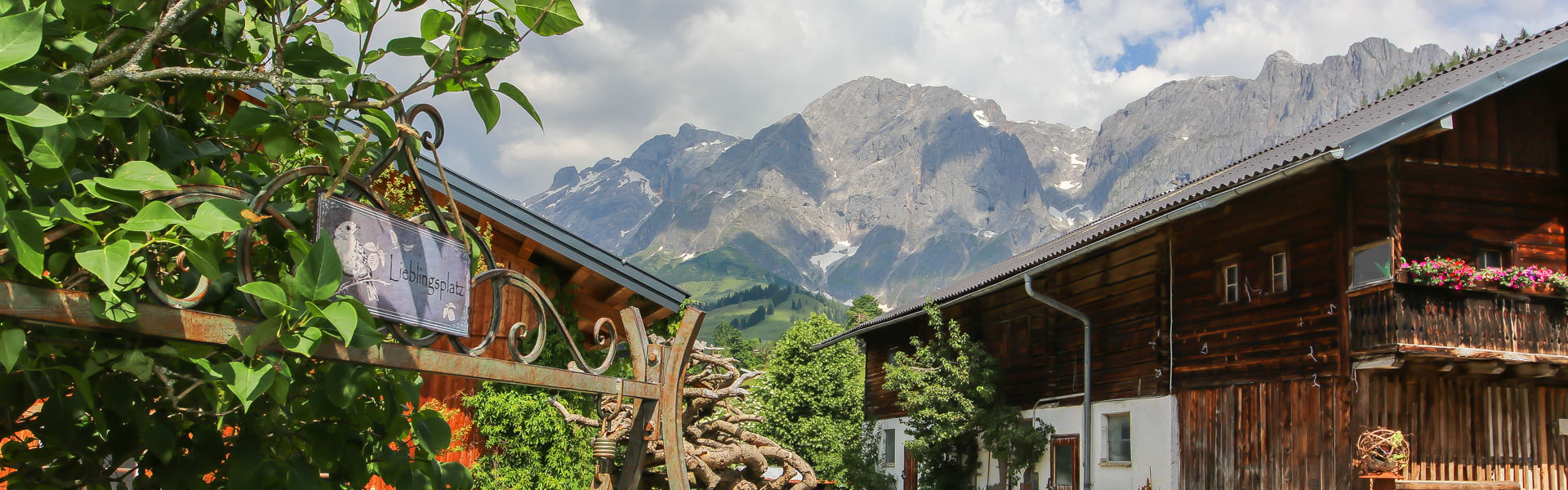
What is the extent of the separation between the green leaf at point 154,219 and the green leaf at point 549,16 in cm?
87

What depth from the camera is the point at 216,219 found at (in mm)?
1941

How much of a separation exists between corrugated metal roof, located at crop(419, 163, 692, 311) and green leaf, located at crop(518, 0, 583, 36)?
6994 millimetres

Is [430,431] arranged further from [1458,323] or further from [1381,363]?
[1458,323]

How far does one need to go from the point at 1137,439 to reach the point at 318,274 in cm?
1564

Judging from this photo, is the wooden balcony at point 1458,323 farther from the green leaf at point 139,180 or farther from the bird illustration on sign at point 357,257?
the green leaf at point 139,180

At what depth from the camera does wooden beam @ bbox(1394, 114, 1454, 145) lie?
1173cm

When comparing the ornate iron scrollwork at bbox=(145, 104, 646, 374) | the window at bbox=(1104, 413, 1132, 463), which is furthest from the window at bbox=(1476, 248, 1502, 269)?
the ornate iron scrollwork at bbox=(145, 104, 646, 374)

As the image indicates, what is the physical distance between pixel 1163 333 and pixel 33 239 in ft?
51.1

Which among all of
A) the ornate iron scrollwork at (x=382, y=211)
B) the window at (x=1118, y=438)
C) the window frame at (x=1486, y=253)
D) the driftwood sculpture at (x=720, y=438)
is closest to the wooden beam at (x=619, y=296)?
the driftwood sculpture at (x=720, y=438)

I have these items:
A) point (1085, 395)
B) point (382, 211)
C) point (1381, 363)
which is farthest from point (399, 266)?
point (1085, 395)

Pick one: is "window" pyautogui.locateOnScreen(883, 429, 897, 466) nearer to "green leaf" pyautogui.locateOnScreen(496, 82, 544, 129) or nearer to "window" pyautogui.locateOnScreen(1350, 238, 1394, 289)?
"window" pyautogui.locateOnScreen(1350, 238, 1394, 289)

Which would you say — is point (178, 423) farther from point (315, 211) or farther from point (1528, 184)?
point (1528, 184)

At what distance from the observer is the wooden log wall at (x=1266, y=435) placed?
12422 mm

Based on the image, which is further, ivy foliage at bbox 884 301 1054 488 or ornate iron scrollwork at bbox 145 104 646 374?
ivy foliage at bbox 884 301 1054 488
